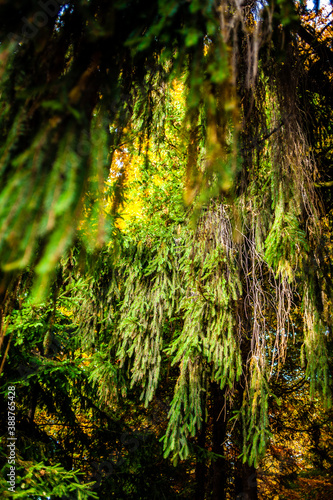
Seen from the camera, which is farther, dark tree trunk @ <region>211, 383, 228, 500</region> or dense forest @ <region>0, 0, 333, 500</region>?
dark tree trunk @ <region>211, 383, 228, 500</region>

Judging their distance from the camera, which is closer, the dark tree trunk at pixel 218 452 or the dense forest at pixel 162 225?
the dense forest at pixel 162 225

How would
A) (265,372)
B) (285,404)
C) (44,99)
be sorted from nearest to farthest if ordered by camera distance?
(44,99), (265,372), (285,404)

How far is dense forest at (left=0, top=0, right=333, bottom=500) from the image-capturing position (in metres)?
0.88

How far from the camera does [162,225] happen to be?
5016 millimetres

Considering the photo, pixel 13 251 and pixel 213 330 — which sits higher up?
pixel 213 330

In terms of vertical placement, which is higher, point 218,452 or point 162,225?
point 162,225

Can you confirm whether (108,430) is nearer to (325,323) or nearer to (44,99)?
(325,323)

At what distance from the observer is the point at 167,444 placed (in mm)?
3162

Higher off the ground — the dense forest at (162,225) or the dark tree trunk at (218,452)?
the dense forest at (162,225)

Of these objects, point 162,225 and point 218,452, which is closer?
point 162,225

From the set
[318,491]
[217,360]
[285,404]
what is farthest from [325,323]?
[318,491]

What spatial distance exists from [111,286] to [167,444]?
252cm

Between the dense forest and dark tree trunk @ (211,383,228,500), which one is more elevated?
the dense forest

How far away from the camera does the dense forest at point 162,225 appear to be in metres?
0.88
